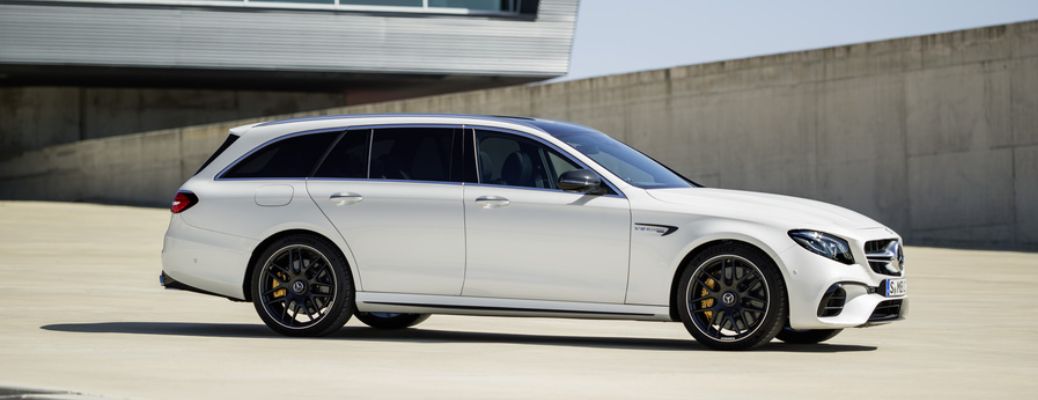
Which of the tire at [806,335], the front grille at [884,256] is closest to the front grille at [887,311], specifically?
the front grille at [884,256]

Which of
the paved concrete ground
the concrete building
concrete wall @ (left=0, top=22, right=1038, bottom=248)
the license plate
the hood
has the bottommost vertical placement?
the paved concrete ground

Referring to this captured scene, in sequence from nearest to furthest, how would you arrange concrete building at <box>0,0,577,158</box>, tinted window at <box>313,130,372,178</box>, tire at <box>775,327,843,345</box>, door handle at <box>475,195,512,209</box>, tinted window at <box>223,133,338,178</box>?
door handle at <box>475,195,512,209</box> < tire at <box>775,327,843,345</box> < tinted window at <box>313,130,372,178</box> < tinted window at <box>223,133,338,178</box> < concrete building at <box>0,0,577,158</box>

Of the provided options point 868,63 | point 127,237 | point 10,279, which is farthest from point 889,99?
point 10,279

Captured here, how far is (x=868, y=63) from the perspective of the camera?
84.9 feet

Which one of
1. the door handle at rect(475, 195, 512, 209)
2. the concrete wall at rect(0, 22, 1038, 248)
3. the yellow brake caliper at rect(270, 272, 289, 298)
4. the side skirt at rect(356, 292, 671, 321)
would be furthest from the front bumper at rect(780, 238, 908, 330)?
the concrete wall at rect(0, 22, 1038, 248)

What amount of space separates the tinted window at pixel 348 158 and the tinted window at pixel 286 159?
0.08 metres

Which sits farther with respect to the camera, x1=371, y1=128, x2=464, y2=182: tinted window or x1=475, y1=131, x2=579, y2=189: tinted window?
x1=371, y1=128, x2=464, y2=182: tinted window

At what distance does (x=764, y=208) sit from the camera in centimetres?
1014

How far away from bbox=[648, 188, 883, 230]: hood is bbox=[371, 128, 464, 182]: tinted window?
1.41 m

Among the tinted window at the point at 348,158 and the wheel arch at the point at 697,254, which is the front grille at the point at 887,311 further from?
the tinted window at the point at 348,158

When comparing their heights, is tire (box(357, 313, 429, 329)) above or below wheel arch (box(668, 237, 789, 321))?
below

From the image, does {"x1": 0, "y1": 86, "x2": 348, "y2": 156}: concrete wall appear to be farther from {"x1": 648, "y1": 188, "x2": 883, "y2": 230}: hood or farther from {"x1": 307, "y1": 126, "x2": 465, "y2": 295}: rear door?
{"x1": 648, "y1": 188, "x2": 883, "y2": 230}: hood

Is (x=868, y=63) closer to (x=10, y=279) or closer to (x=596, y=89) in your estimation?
(x=596, y=89)

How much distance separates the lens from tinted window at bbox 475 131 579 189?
10.6 metres
